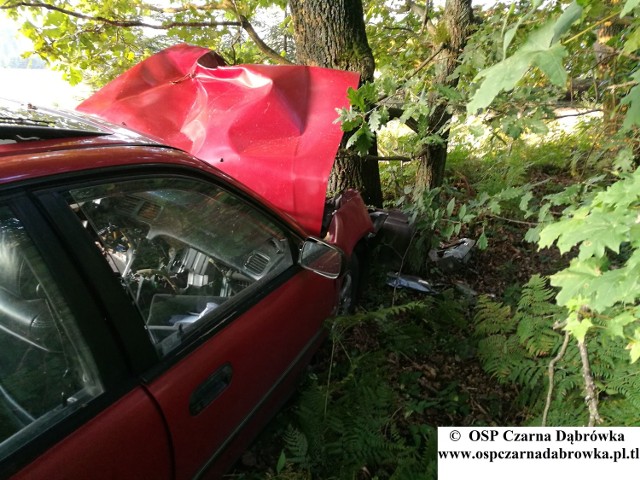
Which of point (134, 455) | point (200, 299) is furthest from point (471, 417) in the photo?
point (134, 455)

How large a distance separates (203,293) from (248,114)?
1.48m

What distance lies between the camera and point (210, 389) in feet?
4.96

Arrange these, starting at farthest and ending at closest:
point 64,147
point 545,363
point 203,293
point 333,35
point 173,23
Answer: point 173,23, point 333,35, point 545,363, point 203,293, point 64,147

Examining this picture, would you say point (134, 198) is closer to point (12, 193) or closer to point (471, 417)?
point (12, 193)

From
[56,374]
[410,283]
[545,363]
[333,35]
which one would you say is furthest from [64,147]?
[410,283]

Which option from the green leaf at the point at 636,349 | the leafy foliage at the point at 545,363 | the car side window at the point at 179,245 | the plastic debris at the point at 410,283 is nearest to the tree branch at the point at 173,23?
the plastic debris at the point at 410,283

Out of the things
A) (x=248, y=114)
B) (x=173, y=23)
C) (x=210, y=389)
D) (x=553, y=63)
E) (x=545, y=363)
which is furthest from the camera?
(x=173, y=23)

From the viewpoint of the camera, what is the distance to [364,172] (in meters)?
3.70

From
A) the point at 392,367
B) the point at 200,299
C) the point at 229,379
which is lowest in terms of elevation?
the point at 392,367

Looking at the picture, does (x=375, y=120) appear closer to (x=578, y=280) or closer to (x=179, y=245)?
(x=179, y=245)

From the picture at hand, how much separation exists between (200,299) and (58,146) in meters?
0.78

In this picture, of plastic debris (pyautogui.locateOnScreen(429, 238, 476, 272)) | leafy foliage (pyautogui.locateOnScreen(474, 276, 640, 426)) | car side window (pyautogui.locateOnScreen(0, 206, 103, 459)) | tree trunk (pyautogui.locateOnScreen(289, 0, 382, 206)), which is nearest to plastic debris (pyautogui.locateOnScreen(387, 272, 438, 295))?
plastic debris (pyautogui.locateOnScreen(429, 238, 476, 272))

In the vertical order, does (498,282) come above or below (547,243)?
below

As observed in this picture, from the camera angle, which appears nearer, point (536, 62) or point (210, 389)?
point (536, 62)
